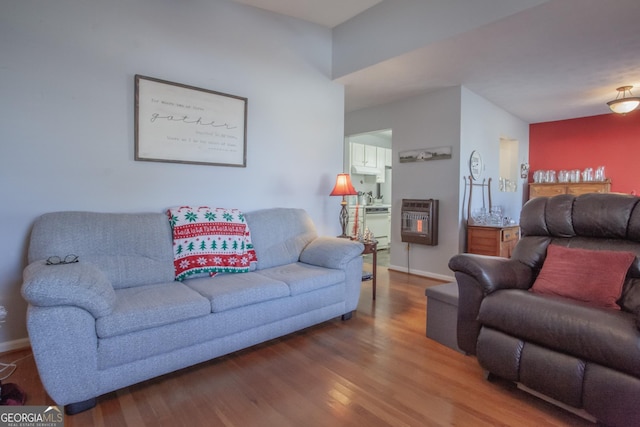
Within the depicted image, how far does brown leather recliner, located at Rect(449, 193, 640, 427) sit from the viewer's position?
1.40 meters

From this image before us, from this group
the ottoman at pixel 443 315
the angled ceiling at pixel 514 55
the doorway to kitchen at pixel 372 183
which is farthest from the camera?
the doorway to kitchen at pixel 372 183

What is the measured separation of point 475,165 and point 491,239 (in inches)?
39.8

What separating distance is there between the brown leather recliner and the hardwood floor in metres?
0.17

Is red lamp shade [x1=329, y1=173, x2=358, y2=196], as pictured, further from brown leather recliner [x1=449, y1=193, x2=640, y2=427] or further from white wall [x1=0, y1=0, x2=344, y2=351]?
brown leather recliner [x1=449, y1=193, x2=640, y2=427]

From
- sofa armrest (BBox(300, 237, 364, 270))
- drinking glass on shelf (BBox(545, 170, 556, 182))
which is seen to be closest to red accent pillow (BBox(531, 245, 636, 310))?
sofa armrest (BBox(300, 237, 364, 270))

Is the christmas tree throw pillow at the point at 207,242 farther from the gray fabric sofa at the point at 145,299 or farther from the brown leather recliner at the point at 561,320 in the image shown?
the brown leather recliner at the point at 561,320

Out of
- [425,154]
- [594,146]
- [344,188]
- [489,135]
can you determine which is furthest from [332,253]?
[594,146]

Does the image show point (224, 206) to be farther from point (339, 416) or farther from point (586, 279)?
point (586, 279)

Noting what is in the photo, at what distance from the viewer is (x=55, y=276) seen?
1.46m

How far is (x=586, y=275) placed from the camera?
5.97ft

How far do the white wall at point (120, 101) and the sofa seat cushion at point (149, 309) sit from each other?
2.81ft

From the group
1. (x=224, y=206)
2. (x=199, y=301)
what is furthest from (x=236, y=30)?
(x=199, y=301)

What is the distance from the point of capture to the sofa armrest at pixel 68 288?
1.41 metres

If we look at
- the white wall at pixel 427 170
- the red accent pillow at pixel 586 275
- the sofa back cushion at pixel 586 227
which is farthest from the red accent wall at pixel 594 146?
the red accent pillow at pixel 586 275
